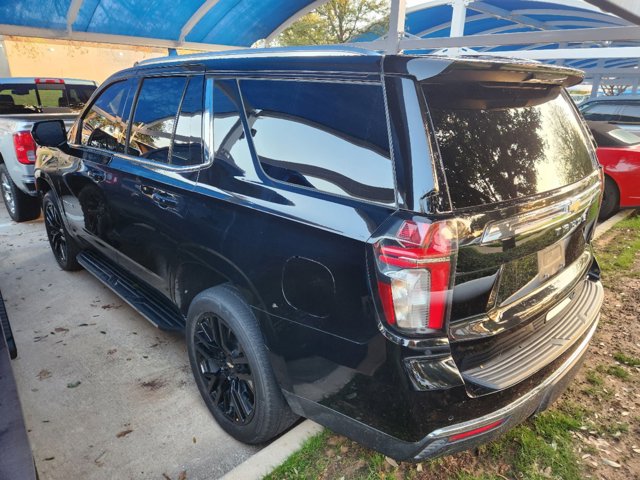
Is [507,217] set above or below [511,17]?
below

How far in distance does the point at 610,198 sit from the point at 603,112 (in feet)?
9.80

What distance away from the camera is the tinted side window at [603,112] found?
8.20 m

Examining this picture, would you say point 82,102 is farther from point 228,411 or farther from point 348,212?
point 348,212

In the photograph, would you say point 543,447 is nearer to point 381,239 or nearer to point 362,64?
point 381,239

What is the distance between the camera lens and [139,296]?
3221mm

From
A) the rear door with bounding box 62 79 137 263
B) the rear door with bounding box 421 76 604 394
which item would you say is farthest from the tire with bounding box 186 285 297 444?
the rear door with bounding box 62 79 137 263

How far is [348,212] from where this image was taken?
167cm

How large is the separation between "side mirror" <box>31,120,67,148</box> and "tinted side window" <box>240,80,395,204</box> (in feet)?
8.68

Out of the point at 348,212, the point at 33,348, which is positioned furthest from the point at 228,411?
the point at 33,348

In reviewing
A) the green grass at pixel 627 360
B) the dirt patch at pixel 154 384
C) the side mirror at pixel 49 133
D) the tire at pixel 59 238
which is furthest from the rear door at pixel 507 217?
the tire at pixel 59 238

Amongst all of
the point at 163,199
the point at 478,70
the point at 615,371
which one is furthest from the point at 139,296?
the point at 615,371

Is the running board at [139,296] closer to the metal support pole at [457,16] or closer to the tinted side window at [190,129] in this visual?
the tinted side window at [190,129]

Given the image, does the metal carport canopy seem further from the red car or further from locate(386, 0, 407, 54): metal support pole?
the red car

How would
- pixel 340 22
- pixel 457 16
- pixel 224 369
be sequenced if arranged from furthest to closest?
pixel 340 22 → pixel 457 16 → pixel 224 369
